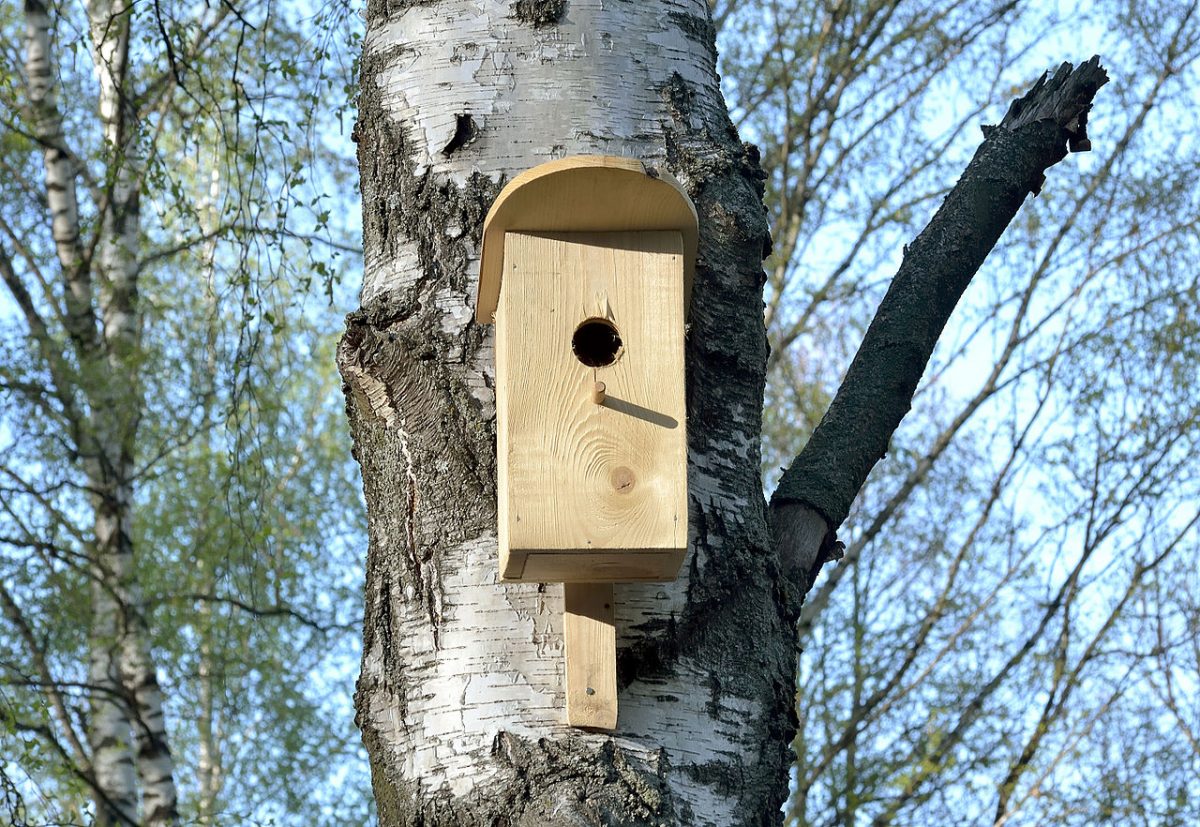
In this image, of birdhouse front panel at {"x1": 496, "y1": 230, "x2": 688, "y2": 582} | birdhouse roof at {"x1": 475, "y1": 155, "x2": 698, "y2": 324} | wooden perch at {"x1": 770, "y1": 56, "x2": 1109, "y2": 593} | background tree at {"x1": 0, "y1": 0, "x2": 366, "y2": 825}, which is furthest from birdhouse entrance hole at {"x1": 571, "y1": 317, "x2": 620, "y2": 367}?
background tree at {"x1": 0, "y1": 0, "x2": 366, "y2": 825}

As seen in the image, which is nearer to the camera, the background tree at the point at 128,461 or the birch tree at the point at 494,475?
the birch tree at the point at 494,475

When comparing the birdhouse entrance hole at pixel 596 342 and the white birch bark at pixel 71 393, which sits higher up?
the white birch bark at pixel 71 393

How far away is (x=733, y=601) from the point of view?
68.3 inches

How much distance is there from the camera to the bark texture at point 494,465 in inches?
64.4

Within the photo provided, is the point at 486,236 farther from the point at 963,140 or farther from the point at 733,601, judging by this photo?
the point at 963,140

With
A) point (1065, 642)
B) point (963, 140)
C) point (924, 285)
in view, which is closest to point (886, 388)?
point (924, 285)

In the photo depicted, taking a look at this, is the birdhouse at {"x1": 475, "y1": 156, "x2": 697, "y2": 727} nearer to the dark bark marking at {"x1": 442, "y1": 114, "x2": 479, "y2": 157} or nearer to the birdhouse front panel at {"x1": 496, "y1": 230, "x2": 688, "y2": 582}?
the birdhouse front panel at {"x1": 496, "y1": 230, "x2": 688, "y2": 582}

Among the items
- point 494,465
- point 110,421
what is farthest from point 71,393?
point 494,465

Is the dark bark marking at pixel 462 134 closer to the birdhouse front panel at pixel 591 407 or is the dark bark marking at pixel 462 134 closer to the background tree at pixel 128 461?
the birdhouse front panel at pixel 591 407

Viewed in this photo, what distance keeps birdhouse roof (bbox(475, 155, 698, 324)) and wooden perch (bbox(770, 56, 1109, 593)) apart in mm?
500

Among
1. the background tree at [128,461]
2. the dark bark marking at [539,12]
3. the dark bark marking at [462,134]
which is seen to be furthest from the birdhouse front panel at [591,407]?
the background tree at [128,461]

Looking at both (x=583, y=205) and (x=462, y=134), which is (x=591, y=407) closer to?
(x=583, y=205)

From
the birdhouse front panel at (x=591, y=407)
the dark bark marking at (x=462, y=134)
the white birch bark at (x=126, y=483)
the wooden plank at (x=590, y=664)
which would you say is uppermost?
the white birch bark at (x=126, y=483)

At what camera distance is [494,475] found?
1.73 meters
